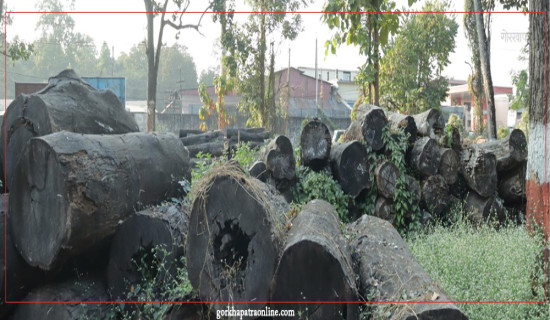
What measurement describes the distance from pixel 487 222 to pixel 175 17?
13437mm

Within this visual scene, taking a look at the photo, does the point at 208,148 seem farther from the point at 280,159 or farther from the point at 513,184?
the point at 513,184

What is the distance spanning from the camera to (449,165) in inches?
312

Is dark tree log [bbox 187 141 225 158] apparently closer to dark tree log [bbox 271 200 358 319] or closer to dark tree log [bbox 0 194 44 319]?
dark tree log [bbox 0 194 44 319]

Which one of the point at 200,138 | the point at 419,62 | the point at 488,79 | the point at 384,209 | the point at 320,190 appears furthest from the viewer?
the point at 419,62

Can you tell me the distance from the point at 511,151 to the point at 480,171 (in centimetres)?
77

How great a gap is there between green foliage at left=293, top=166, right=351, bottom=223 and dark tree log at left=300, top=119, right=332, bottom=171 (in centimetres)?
16

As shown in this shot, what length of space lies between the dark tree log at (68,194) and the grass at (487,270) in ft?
9.37

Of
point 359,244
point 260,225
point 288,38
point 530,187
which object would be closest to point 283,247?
point 260,225

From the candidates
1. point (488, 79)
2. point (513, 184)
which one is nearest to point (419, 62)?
point (488, 79)

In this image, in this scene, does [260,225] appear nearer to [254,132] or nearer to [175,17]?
[254,132]

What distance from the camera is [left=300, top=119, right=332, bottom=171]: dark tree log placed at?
7172mm

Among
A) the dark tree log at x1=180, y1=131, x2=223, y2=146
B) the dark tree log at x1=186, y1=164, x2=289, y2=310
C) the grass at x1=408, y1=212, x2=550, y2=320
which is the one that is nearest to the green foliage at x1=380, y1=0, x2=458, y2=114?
the dark tree log at x1=180, y1=131, x2=223, y2=146

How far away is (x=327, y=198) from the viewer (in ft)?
22.6

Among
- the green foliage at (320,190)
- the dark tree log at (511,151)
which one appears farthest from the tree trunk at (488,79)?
the green foliage at (320,190)
